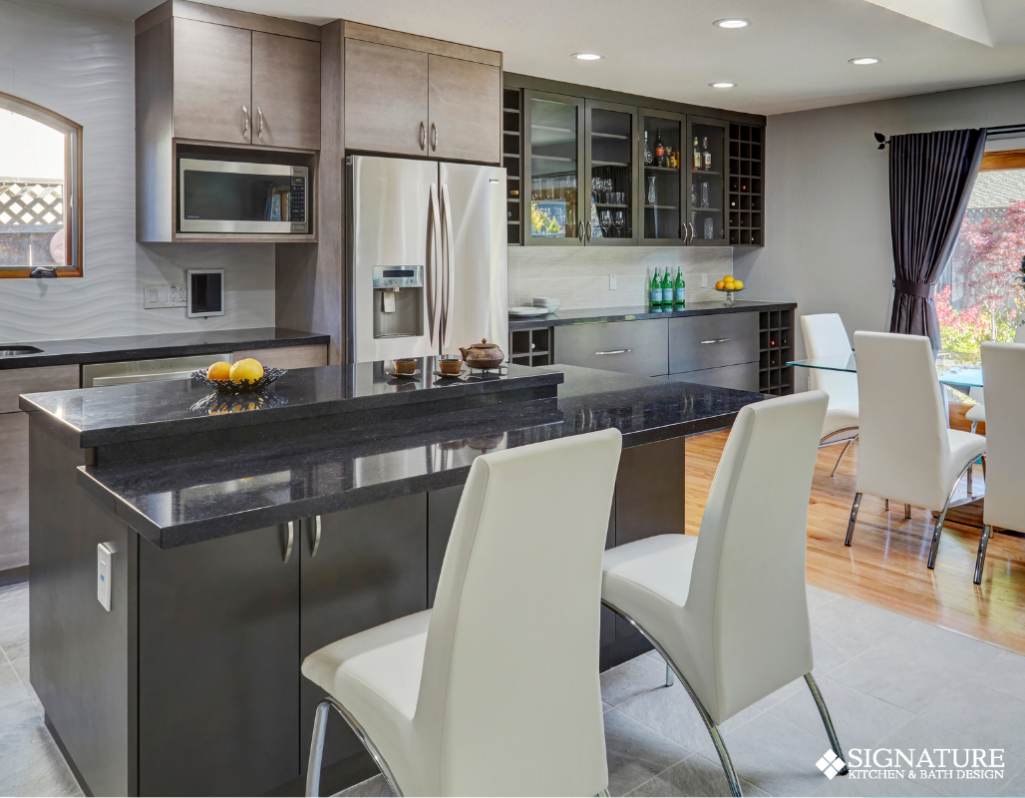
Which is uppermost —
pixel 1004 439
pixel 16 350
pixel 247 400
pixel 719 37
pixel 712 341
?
pixel 719 37

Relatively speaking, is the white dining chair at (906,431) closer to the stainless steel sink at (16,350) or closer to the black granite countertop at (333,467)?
the black granite countertop at (333,467)

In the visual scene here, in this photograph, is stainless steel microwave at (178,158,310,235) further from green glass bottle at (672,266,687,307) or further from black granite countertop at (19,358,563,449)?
green glass bottle at (672,266,687,307)

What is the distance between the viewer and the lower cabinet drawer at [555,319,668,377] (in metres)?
5.11

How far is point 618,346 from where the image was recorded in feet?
17.5

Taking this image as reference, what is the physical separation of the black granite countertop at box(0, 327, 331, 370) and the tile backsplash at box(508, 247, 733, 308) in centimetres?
184

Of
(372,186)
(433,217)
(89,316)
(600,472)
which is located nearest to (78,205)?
(89,316)

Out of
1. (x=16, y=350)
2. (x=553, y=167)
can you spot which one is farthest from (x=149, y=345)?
(x=553, y=167)

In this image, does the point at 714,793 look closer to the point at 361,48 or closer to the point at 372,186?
the point at 372,186

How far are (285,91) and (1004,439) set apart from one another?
3236 millimetres

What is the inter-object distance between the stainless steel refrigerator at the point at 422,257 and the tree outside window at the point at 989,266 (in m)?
3.12

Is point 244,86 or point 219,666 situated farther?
point 244,86

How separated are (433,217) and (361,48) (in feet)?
2.59

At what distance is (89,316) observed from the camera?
3.88 metres

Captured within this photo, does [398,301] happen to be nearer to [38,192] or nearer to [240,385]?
[38,192]
